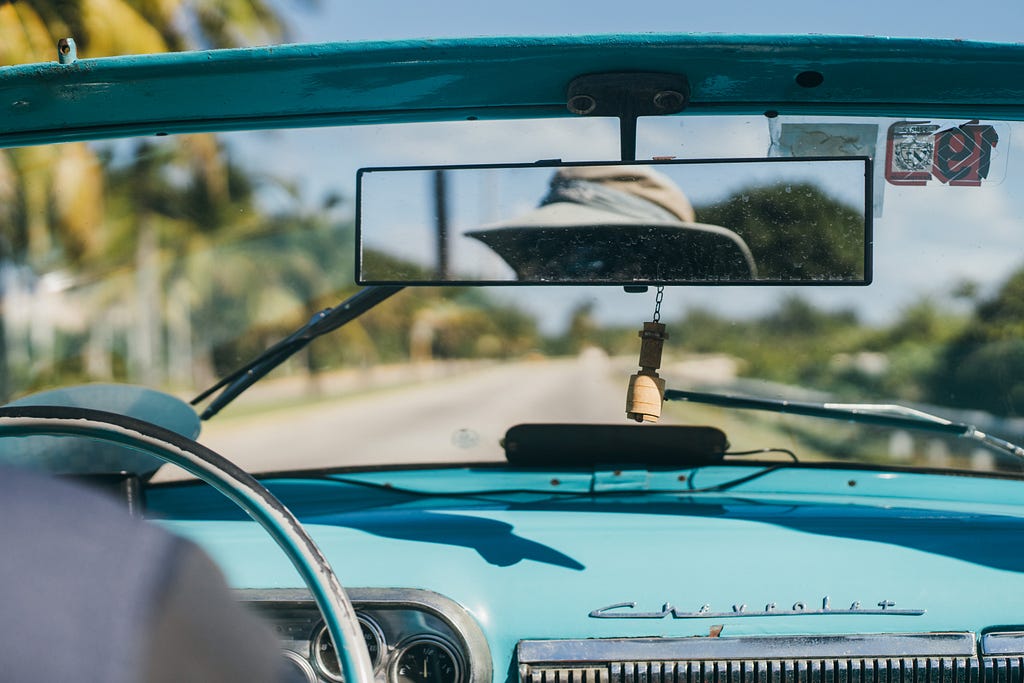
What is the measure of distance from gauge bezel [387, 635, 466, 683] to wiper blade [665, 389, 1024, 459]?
0.88 meters

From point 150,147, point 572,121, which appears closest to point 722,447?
point 572,121

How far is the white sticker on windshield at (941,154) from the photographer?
6.62 ft

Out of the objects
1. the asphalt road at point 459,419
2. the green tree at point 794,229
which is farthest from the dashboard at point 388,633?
the green tree at point 794,229

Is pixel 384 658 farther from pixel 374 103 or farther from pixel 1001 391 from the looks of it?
pixel 1001 391

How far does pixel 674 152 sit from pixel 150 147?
123 cm

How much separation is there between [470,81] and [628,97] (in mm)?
299

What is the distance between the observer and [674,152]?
202 centimetres

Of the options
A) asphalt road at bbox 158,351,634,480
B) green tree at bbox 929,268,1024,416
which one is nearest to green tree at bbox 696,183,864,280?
asphalt road at bbox 158,351,634,480

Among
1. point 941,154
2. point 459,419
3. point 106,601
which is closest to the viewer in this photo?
point 106,601

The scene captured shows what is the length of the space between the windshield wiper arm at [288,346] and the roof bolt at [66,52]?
0.75 m

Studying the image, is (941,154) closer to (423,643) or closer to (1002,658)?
(1002,658)

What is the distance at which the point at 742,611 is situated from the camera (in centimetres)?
172

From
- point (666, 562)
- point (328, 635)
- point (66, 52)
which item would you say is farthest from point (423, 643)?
point (66, 52)

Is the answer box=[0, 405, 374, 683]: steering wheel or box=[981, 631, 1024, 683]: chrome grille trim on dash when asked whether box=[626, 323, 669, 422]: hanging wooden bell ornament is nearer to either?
box=[981, 631, 1024, 683]: chrome grille trim on dash
